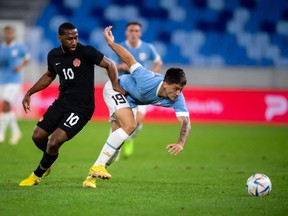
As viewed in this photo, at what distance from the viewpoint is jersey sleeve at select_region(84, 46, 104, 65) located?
8.81 m

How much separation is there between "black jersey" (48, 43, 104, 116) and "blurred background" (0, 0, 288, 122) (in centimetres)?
1489

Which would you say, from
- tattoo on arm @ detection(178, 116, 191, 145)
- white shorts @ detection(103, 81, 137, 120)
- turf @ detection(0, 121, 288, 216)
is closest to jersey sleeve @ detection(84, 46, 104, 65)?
white shorts @ detection(103, 81, 137, 120)

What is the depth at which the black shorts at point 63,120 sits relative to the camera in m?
8.76

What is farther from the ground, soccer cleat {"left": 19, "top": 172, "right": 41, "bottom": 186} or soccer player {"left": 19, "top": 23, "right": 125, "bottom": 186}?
soccer player {"left": 19, "top": 23, "right": 125, "bottom": 186}

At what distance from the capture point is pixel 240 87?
2334cm

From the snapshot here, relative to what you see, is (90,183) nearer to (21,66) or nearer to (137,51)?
(137,51)

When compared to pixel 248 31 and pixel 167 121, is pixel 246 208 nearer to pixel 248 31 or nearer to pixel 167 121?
pixel 167 121

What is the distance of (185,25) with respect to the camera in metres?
25.5

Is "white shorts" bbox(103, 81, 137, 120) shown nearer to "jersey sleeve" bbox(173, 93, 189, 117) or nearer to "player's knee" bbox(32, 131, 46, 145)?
"jersey sleeve" bbox(173, 93, 189, 117)

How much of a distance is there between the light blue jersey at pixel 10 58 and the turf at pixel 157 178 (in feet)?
5.15

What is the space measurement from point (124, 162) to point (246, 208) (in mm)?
5500

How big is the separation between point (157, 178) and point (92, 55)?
2.39m

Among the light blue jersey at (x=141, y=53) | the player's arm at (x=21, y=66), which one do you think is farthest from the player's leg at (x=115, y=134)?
the player's arm at (x=21, y=66)

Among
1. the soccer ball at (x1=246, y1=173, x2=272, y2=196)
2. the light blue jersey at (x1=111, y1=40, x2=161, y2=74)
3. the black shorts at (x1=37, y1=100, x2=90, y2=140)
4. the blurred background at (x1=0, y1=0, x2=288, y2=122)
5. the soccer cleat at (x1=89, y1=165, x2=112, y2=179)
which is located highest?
the blurred background at (x1=0, y1=0, x2=288, y2=122)
